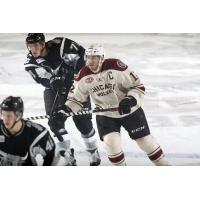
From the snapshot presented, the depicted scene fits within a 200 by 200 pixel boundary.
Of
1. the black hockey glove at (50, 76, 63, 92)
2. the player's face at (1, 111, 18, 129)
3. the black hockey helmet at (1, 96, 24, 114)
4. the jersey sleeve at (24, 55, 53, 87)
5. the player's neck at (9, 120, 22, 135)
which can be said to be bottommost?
the player's neck at (9, 120, 22, 135)

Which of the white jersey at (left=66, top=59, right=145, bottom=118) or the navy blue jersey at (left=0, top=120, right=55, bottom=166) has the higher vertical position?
the white jersey at (left=66, top=59, right=145, bottom=118)

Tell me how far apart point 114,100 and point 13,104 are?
0.85 m

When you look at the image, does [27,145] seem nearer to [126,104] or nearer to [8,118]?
[8,118]

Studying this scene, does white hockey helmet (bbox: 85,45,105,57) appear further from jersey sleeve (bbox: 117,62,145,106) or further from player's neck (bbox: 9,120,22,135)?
player's neck (bbox: 9,120,22,135)

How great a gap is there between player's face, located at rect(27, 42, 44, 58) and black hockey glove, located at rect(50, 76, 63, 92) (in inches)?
9.4

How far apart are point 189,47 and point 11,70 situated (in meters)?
1.51

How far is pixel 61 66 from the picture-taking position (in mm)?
3928

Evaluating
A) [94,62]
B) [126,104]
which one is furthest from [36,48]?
[126,104]

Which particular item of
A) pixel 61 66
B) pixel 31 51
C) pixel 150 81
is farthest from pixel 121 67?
pixel 31 51

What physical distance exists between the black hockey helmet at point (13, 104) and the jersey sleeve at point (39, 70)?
0.76ft

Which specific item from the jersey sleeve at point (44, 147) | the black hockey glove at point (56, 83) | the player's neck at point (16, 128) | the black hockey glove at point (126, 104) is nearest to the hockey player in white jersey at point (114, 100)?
the black hockey glove at point (126, 104)

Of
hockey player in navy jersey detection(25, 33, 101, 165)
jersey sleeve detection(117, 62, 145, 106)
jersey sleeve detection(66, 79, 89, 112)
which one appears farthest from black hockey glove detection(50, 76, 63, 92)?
jersey sleeve detection(117, 62, 145, 106)

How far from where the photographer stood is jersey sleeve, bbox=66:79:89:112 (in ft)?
12.8
